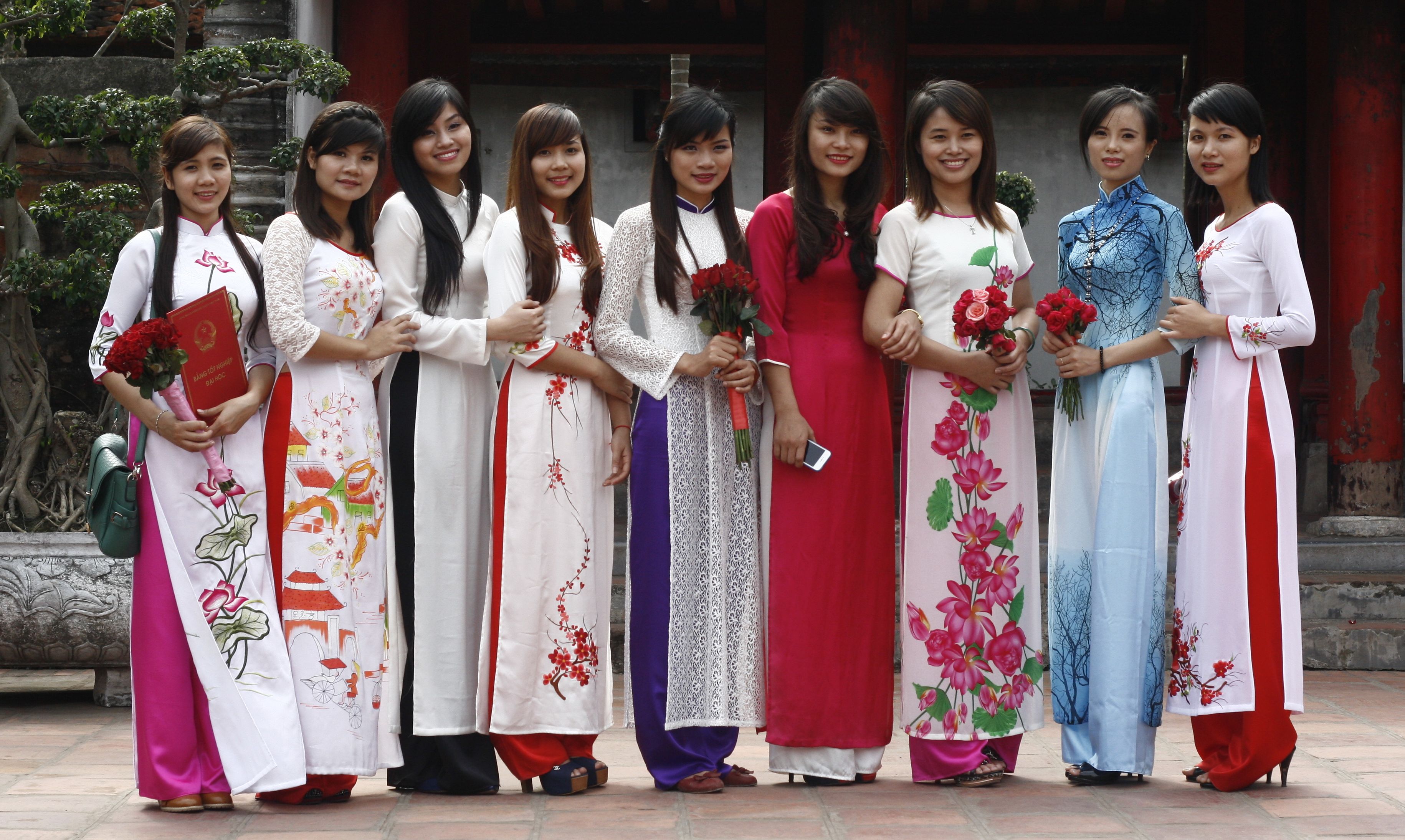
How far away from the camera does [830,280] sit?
12.0 feet

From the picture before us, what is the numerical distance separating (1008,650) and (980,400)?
24.0 inches

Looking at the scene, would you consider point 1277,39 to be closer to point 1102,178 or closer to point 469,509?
point 1102,178

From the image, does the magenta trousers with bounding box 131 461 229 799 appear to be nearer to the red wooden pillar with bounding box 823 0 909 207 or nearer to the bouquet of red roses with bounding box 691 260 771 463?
the bouquet of red roses with bounding box 691 260 771 463

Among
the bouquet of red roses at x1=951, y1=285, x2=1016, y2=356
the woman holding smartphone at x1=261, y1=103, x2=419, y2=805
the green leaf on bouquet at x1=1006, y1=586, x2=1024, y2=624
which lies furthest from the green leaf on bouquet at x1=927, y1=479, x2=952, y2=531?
the woman holding smartphone at x1=261, y1=103, x2=419, y2=805

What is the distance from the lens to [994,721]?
360 centimetres

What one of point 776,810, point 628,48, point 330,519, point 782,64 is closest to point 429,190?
point 330,519

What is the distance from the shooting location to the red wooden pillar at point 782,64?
7.88m

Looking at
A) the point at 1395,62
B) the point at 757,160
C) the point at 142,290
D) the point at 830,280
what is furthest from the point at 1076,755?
the point at 757,160

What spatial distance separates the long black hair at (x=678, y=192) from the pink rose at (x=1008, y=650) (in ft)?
3.61

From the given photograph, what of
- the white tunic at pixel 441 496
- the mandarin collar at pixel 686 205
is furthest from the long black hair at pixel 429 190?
the mandarin collar at pixel 686 205

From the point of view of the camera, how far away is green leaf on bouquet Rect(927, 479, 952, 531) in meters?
3.65

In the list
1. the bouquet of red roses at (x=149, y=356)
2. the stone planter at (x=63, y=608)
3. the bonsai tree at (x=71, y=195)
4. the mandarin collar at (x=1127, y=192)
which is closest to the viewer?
the bouquet of red roses at (x=149, y=356)

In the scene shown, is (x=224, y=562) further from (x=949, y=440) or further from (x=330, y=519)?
(x=949, y=440)

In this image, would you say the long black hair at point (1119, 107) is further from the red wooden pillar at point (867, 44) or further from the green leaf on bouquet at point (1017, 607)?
the red wooden pillar at point (867, 44)
